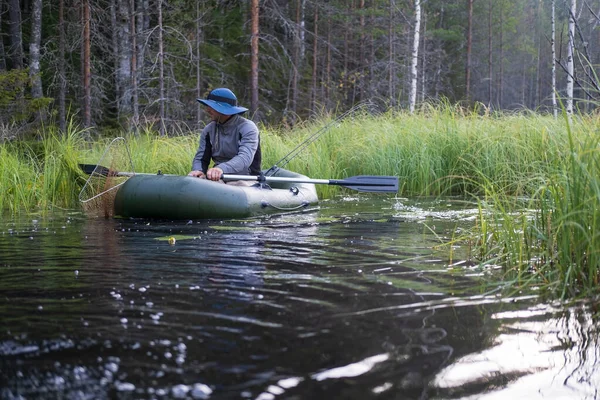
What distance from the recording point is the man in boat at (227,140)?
802cm

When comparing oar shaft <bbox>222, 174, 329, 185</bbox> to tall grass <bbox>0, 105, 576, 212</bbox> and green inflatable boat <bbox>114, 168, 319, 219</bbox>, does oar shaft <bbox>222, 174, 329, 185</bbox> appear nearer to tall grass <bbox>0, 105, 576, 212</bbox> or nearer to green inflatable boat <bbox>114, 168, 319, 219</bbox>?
green inflatable boat <bbox>114, 168, 319, 219</bbox>

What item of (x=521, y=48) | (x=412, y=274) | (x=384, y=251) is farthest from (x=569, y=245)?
(x=521, y=48)

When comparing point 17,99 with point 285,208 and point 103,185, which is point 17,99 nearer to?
point 103,185

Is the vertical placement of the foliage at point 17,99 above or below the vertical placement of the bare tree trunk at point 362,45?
below

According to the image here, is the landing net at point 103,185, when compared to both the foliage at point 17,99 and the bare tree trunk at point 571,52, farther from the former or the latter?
the bare tree trunk at point 571,52

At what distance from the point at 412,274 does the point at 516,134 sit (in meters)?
5.96

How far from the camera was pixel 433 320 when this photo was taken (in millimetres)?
3248

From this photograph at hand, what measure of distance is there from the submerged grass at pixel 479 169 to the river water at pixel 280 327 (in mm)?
287

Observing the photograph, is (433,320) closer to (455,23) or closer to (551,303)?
(551,303)

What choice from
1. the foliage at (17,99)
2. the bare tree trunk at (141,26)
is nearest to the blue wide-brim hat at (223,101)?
the foliage at (17,99)

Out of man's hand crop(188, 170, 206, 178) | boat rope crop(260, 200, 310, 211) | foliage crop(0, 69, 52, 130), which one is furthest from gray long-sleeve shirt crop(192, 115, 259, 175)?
foliage crop(0, 69, 52, 130)

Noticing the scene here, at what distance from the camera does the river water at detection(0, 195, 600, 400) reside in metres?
2.43

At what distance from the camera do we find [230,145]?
8383mm

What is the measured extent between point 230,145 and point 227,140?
7 centimetres
